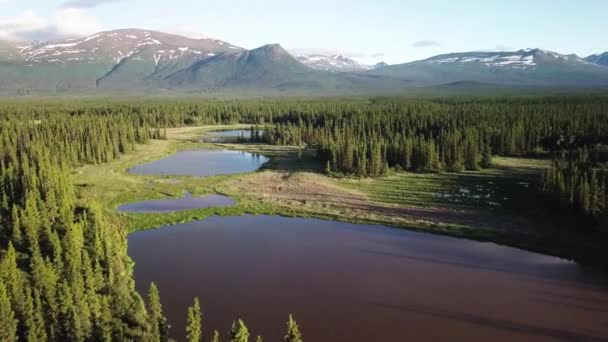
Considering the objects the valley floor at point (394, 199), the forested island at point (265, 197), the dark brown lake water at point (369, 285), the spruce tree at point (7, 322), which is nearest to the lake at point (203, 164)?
the forested island at point (265, 197)

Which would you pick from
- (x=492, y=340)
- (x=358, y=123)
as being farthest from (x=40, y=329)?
(x=358, y=123)

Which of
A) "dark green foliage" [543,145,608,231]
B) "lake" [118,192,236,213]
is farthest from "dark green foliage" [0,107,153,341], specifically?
"dark green foliage" [543,145,608,231]

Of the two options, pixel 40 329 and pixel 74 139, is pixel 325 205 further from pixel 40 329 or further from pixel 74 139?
pixel 74 139

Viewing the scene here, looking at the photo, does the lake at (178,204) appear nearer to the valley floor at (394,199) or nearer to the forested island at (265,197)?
the valley floor at (394,199)

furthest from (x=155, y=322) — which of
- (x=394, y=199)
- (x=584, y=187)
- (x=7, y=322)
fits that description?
(x=584, y=187)

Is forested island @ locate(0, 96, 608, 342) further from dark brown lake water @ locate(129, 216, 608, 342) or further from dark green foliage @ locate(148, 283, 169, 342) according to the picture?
dark brown lake water @ locate(129, 216, 608, 342)

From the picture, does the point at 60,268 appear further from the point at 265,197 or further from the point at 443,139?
the point at 443,139
